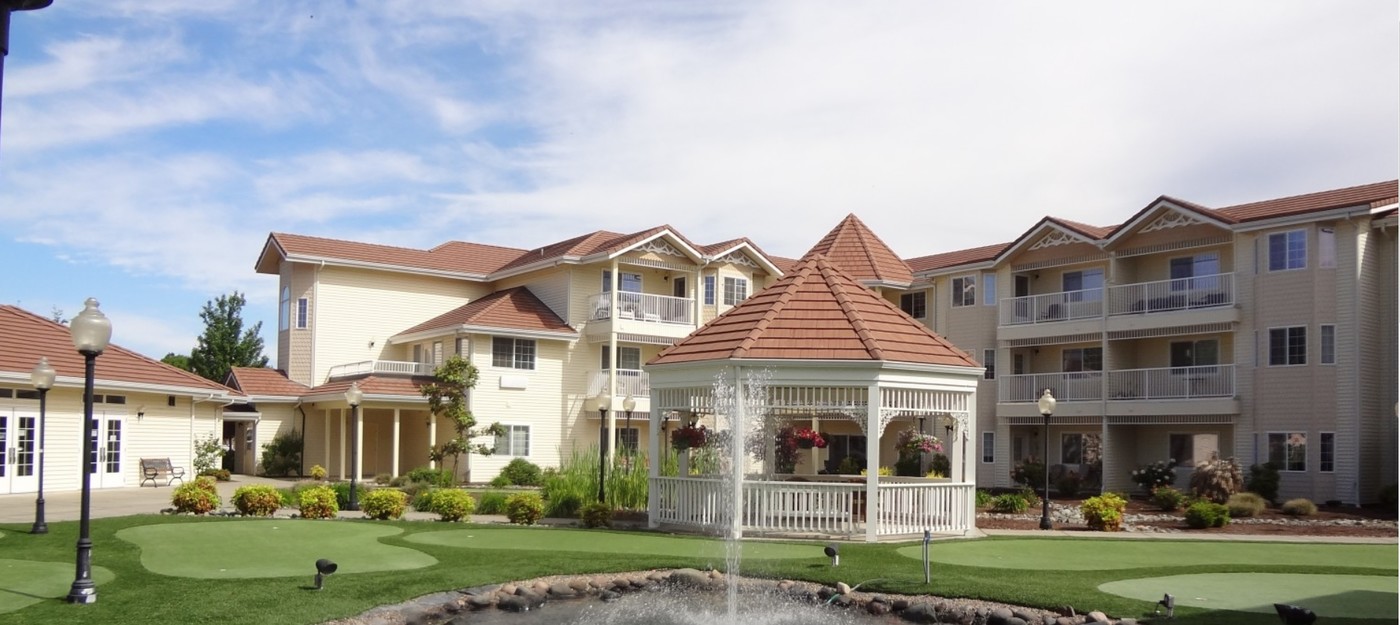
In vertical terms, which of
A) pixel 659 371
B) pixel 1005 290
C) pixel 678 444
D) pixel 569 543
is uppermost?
pixel 1005 290

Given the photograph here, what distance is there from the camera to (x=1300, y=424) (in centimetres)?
2925

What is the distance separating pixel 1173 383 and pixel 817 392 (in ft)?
56.6

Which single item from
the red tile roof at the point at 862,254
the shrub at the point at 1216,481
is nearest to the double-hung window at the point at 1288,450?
the shrub at the point at 1216,481

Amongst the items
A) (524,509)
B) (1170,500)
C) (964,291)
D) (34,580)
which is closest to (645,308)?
(964,291)

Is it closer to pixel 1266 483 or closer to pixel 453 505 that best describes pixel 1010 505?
pixel 1266 483

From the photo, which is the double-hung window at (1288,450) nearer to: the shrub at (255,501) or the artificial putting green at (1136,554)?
the artificial putting green at (1136,554)

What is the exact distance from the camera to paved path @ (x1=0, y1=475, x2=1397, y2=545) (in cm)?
1956

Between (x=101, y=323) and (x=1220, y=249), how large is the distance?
2900 centimetres

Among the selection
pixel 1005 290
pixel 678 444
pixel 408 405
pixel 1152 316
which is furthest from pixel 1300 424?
pixel 408 405

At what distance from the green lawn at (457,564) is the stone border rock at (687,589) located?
203 mm

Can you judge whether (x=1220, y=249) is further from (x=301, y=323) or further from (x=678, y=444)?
(x=301, y=323)

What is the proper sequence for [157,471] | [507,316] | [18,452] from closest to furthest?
[18,452]
[157,471]
[507,316]

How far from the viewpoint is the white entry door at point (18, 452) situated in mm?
27375

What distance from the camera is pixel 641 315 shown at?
3897 cm
